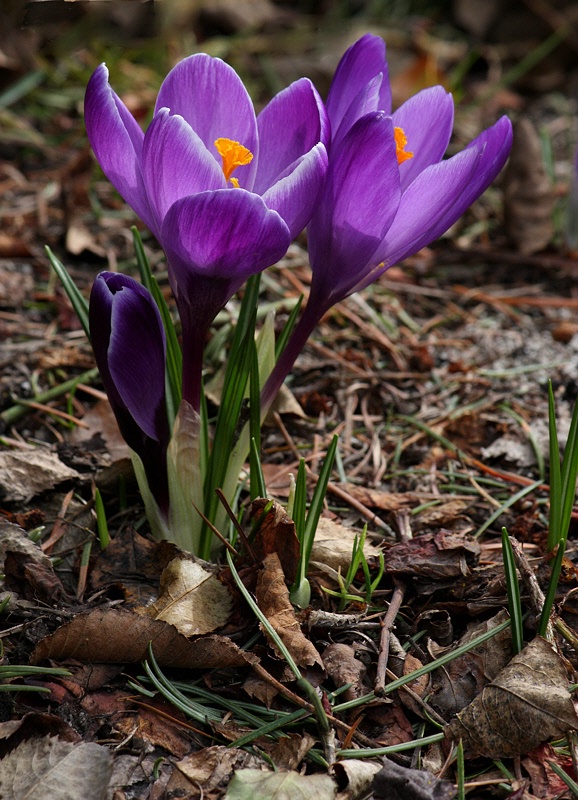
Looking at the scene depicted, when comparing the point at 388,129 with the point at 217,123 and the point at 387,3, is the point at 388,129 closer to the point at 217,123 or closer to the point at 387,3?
the point at 217,123

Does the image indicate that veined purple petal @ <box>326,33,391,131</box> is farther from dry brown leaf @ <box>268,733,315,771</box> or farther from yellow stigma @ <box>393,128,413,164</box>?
dry brown leaf @ <box>268,733,315,771</box>

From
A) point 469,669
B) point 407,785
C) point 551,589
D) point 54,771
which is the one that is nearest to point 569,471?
point 551,589

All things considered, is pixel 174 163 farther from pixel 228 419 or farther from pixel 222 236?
pixel 228 419

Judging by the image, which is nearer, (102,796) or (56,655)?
(102,796)

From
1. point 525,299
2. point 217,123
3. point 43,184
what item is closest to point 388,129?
point 217,123

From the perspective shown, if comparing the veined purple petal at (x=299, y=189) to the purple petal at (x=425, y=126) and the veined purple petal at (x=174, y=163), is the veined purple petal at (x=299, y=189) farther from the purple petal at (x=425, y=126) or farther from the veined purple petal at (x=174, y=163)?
the purple petal at (x=425, y=126)

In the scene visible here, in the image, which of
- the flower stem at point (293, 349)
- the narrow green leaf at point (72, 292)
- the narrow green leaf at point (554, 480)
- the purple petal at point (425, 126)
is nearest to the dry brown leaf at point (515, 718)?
the narrow green leaf at point (554, 480)

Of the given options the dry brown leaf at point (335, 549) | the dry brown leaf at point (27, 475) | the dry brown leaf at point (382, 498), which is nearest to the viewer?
the dry brown leaf at point (335, 549)

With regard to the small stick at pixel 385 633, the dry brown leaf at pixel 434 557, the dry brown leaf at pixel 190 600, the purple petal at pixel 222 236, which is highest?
the purple petal at pixel 222 236
